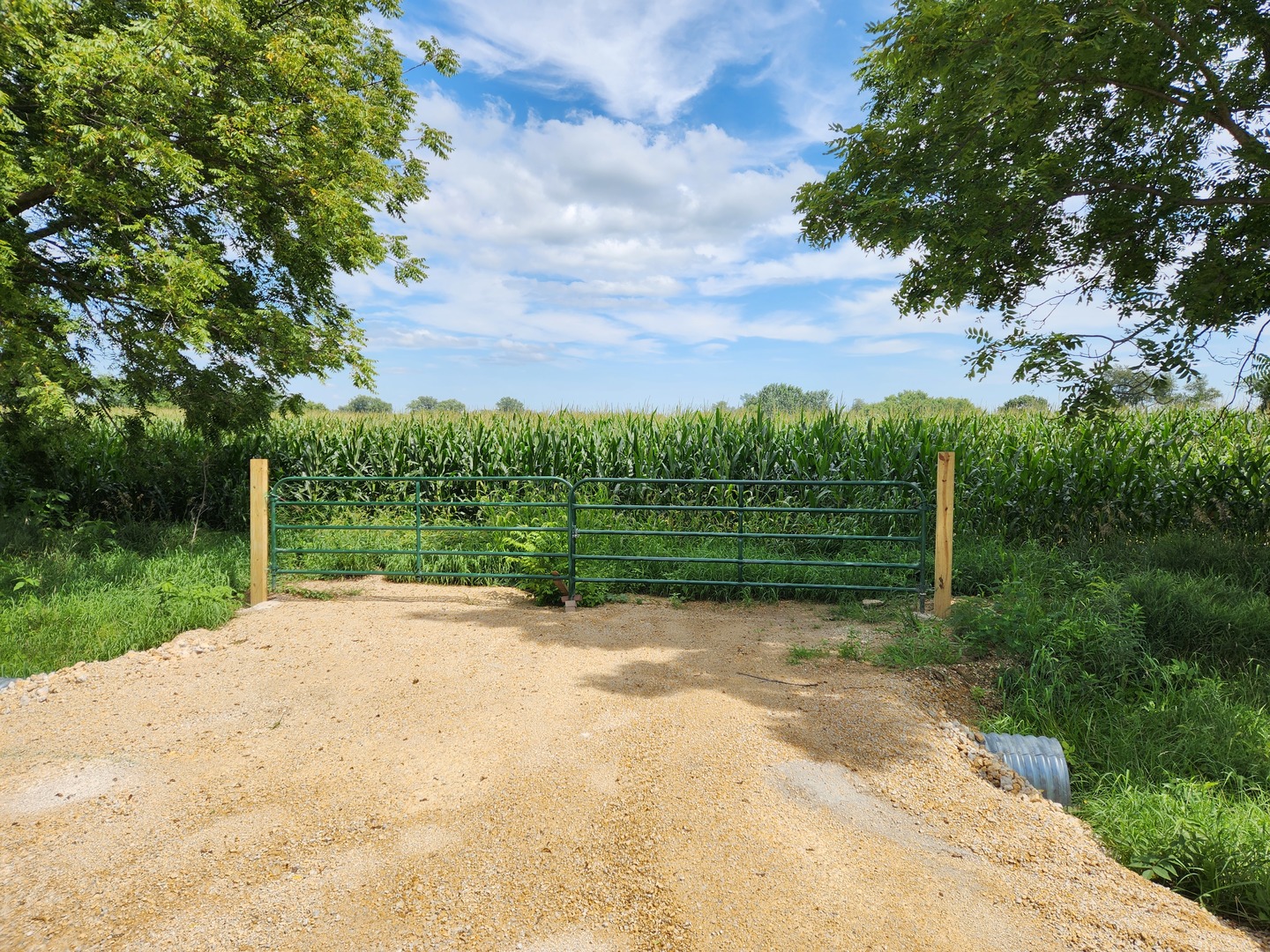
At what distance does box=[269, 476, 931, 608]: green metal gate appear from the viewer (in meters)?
7.59

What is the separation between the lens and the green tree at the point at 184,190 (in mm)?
7832

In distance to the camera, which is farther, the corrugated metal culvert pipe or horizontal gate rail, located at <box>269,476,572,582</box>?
horizontal gate rail, located at <box>269,476,572,582</box>

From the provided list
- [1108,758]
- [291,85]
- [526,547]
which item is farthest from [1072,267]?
[291,85]

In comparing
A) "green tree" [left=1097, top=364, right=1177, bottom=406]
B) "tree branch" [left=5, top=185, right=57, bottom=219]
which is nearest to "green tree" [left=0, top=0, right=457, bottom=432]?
"tree branch" [left=5, top=185, right=57, bottom=219]

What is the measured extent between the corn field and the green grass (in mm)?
1260

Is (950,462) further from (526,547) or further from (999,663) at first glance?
(526,547)

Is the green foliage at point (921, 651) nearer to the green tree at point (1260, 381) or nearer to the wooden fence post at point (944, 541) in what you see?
the wooden fence post at point (944, 541)

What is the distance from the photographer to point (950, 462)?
7129 mm

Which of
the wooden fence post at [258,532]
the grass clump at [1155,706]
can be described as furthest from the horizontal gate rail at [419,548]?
the grass clump at [1155,706]

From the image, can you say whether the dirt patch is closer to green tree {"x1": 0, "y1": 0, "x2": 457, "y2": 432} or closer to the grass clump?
the grass clump

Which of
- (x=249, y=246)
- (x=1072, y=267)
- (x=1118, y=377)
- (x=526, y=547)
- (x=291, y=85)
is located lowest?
(x=526, y=547)

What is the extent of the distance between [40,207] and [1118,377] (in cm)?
1572

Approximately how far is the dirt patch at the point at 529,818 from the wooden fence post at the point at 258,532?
2.02 metres

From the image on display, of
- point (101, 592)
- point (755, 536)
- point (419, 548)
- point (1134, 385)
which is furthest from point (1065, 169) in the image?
point (101, 592)
